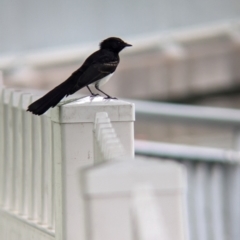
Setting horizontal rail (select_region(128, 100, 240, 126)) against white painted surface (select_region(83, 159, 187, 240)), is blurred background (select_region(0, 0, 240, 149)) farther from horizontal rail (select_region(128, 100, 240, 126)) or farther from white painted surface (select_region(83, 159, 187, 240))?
white painted surface (select_region(83, 159, 187, 240))

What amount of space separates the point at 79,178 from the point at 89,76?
2.65 metres

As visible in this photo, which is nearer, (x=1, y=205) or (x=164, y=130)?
(x=1, y=205)

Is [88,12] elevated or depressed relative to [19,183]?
elevated

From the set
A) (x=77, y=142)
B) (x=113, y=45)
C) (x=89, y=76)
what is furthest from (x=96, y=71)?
(x=77, y=142)

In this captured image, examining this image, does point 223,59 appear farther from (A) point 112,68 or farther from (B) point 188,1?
(A) point 112,68

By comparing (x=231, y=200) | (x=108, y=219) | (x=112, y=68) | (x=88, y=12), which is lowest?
(x=231, y=200)

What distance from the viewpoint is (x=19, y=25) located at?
10000mm

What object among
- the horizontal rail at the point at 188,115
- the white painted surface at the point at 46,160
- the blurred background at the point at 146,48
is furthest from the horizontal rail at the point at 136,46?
the white painted surface at the point at 46,160

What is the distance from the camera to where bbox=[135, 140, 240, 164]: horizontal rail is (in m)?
5.81

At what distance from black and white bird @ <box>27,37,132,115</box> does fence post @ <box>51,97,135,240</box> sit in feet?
0.98

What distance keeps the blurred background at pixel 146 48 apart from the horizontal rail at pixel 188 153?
2.87 m

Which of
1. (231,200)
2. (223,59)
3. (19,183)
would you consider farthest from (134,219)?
(223,59)

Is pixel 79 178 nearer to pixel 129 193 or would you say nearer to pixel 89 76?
pixel 129 193

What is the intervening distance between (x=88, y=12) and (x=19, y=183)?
21.0 ft
